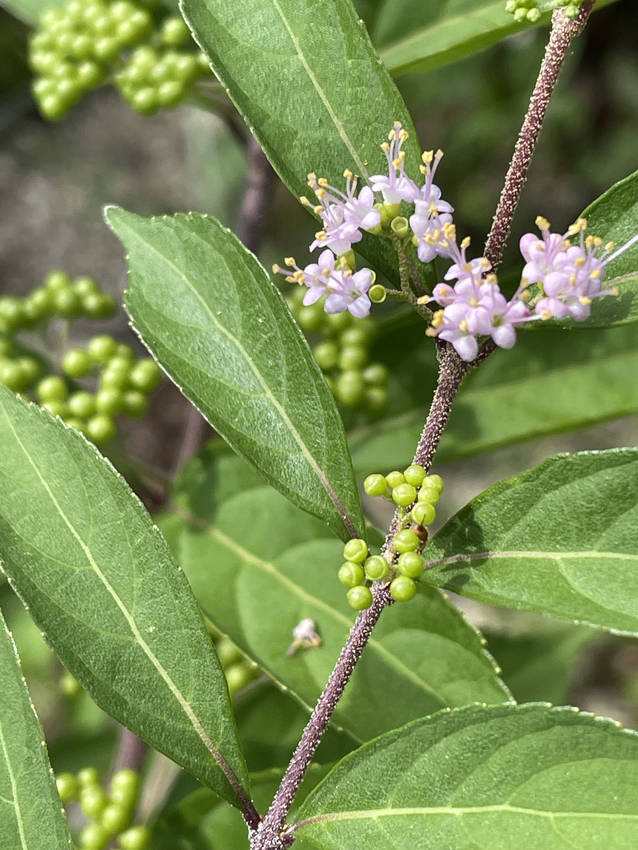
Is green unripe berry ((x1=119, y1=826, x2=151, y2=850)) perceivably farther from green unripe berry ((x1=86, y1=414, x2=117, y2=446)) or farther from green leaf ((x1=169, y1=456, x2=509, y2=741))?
green unripe berry ((x1=86, y1=414, x2=117, y2=446))

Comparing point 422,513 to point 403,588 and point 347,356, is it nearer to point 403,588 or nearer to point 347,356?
point 403,588

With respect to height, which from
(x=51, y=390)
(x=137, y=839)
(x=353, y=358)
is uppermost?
(x=51, y=390)

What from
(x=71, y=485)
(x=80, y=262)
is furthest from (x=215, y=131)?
(x=71, y=485)

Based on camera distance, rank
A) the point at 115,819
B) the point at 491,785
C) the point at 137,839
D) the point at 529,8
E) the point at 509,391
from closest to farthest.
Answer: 1. the point at 491,785
2. the point at 529,8
3. the point at 137,839
4. the point at 115,819
5. the point at 509,391

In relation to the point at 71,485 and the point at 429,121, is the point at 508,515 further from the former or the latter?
the point at 429,121

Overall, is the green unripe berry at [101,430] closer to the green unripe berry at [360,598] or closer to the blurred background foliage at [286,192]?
the green unripe berry at [360,598]

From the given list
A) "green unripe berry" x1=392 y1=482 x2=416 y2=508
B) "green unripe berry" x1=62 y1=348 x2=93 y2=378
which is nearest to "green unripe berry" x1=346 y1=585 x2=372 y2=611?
"green unripe berry" x1=392 y1=482 x2=416 y2=508

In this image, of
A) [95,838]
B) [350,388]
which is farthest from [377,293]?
[95,838]
